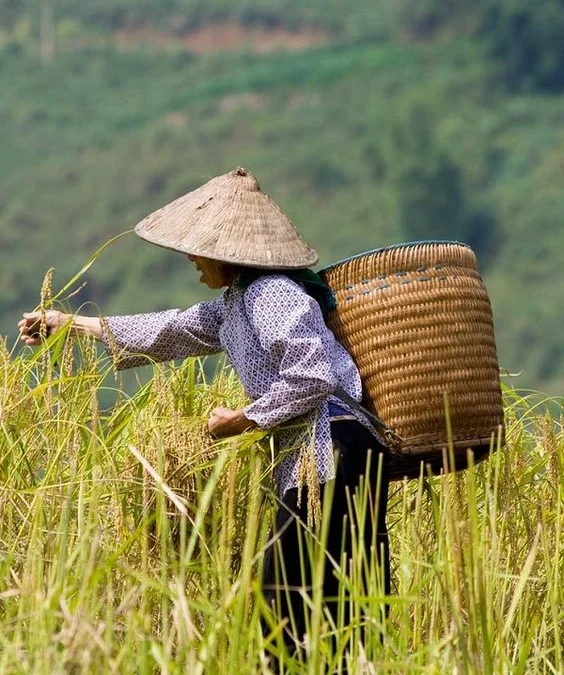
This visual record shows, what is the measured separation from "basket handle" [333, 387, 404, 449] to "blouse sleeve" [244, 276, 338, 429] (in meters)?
0.07

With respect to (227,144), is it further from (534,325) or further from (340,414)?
(340,414)

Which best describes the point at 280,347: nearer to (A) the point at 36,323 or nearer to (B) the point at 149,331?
(B) the point at 149,331

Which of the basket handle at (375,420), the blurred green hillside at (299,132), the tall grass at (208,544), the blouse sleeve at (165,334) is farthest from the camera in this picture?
the blurred green hillside at (299,132)

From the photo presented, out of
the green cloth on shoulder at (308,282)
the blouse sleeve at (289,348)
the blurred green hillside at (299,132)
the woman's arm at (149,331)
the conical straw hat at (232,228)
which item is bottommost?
the blouse sleeve at (289,348)

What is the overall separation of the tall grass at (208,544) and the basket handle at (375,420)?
0.13m

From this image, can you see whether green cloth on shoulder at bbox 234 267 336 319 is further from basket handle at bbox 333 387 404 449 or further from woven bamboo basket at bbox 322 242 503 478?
basket handle at bbox 333 387 404 449

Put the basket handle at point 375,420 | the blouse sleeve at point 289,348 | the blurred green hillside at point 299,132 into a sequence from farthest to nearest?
the blurred green hillside at point 299,132 → the basket handle at point 375,420 → the blouse sleeve at point 289,348

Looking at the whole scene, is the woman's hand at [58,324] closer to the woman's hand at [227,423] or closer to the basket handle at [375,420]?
the woman's hand at [227,423]

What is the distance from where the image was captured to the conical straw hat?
3434mm

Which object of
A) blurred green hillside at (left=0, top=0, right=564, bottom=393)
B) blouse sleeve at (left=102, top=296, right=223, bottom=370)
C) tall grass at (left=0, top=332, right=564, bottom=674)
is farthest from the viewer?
blurred green hillside at (left=0, top=0, right=564, bottom=393)

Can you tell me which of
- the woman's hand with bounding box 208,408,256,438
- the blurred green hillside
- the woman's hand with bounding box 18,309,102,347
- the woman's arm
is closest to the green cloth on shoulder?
the woman's arm

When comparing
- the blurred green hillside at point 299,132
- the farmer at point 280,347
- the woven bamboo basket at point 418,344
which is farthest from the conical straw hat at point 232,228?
the blurred green hillside at point 299,132

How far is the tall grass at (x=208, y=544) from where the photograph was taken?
275 cm

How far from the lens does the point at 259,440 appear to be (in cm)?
354
